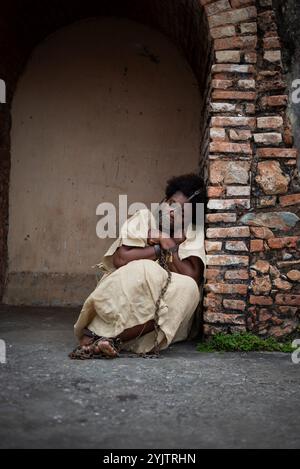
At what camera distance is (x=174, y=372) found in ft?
10.0

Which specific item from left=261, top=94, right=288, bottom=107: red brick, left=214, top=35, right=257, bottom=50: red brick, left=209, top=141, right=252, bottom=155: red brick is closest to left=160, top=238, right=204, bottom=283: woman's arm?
left=209, top=141, right=252, bottom=155: red brick

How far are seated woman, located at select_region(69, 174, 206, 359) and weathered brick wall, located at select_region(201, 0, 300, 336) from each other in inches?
8.4

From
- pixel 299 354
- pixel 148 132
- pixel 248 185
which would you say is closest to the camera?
pixel 299 354

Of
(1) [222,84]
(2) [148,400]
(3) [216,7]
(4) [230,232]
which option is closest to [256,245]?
(4) [230,232]

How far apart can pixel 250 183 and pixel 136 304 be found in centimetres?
120

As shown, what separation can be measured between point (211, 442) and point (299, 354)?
167 cm

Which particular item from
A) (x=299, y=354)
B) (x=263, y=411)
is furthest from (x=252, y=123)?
(x=263, y=411)

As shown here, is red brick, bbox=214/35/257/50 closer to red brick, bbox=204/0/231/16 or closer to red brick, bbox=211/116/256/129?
red brick, bbox=204/0/231/16

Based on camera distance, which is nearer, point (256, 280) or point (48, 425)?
point (48, 425)

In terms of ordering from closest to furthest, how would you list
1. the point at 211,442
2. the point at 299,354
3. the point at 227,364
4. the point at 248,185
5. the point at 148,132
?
the point at 211,442 → the point at 227,364 → the point at 299,354 → the point at 248,185 → the point at 148,132

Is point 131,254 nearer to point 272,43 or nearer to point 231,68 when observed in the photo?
point 231,68

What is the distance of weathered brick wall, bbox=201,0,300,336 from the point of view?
3.74 m

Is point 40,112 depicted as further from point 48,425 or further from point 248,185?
point 48,425

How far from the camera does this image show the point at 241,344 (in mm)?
3654
